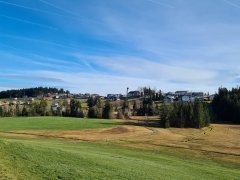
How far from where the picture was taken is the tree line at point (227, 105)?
149750mm

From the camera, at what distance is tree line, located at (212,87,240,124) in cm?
14975

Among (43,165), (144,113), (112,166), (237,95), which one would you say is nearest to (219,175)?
(112,166)

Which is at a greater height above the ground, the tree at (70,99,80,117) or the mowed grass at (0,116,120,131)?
the tree at (70,99,80,117)

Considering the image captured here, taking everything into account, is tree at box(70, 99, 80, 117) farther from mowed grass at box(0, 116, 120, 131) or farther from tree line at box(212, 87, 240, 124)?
tree line at box(212, 87, 240, 124)

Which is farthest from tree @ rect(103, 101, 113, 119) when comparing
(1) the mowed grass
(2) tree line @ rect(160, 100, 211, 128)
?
(2) tree line @ rect(160, 100, 211, 128)

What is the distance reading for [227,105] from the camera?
156m

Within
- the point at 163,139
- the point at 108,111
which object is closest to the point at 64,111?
the point at 108,111

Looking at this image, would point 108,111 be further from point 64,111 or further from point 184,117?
point 184,117

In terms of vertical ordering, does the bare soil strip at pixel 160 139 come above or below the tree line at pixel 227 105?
below

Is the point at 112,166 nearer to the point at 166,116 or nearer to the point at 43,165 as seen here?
the point at 43,165

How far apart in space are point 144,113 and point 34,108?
54385 millimetres

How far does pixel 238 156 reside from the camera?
54.7m

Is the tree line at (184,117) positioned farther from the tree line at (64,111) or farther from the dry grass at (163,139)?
the tree line at (64,111)

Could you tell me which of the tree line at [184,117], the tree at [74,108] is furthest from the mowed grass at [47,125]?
the tree at [74,108]
